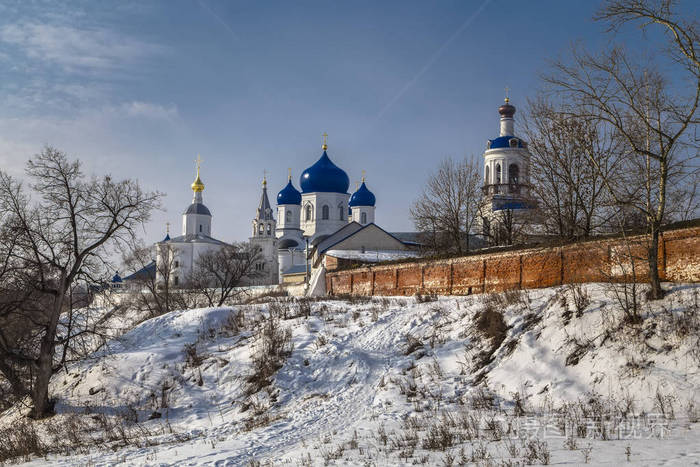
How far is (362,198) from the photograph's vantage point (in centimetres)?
6431

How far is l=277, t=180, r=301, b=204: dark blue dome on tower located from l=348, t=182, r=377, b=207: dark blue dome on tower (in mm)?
6047

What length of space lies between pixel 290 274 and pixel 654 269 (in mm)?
47062

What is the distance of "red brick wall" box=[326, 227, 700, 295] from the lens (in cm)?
1202

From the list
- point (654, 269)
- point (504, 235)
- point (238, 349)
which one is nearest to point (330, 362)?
point (238, 349)

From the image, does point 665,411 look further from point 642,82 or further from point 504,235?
point 504,235

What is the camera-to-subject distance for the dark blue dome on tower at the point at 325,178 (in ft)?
205

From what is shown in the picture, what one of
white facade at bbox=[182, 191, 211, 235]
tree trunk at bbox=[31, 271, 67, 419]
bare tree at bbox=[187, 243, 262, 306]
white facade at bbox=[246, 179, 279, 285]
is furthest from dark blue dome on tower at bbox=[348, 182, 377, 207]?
tree trunk at bbox=[31, 271, 67, 419]

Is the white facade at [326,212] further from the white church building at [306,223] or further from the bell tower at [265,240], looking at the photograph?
the bell tower at [265,240]

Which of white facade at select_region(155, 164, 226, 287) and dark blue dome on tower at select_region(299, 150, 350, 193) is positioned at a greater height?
dark blue dome on tower at select_region(299, 150, 350, 193)

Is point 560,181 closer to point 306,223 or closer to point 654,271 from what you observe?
point 654,271

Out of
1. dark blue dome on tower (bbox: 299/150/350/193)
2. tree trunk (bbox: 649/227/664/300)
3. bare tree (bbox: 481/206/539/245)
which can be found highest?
dark blue dome on tower (bbox: 299/150/350/193)

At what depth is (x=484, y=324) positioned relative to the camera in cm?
1269

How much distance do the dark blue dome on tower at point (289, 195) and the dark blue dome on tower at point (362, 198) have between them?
19.8 feet

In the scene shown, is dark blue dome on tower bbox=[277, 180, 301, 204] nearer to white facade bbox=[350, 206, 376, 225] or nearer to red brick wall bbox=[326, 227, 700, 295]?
white facade bbox=[350, 206, 376, 225]
